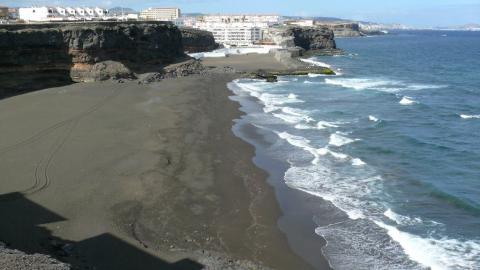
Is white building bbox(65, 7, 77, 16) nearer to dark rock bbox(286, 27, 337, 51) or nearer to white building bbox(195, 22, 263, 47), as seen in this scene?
white building bbox(195, 22, 263, 47)

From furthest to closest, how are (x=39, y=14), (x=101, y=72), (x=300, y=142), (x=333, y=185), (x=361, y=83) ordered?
(x=39, y=14)
(x=361, y=83)
(x=101, y=72)
(x=300, y=142)
(x=333, y=185)

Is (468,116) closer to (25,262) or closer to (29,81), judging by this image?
(25,262)

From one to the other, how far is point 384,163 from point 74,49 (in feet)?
110

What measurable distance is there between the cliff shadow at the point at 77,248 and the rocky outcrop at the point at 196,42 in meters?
84.0

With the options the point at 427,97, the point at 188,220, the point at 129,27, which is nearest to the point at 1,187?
the point at 188,220

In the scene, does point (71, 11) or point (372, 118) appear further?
point (71, 11)

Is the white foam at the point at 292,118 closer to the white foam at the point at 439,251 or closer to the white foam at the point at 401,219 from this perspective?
the white foam at the point at 401,219

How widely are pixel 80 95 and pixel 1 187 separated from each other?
893 inches

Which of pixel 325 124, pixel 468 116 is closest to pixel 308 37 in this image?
pixel 468 116

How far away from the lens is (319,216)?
18109mm

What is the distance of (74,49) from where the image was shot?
4784 cm

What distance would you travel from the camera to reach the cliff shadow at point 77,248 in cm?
1368

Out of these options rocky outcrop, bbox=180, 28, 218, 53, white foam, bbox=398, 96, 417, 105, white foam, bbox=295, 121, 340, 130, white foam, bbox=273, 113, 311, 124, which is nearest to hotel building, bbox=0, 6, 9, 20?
rocky outcrop, bbox=180, 28, 218, 53

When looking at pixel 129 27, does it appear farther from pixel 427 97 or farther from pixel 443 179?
pixel 443 179
